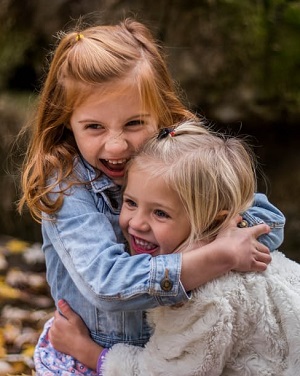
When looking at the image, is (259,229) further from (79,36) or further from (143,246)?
(79,36)

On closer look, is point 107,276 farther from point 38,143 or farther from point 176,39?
point 176,39


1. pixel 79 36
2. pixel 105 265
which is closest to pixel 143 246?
pixel 105 265

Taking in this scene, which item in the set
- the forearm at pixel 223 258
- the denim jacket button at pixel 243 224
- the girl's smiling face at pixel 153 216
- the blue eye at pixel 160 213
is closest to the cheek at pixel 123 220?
the girl's smiling face at pixel 153 216

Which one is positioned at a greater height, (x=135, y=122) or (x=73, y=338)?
(x=135, y=122)

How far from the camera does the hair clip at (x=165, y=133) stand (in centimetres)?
275

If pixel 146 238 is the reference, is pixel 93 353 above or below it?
below

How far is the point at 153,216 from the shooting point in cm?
266

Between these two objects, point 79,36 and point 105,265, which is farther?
point 79,36

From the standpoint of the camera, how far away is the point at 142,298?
2.55 metres

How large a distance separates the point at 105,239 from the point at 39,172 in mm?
371

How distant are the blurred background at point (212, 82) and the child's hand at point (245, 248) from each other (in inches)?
92.8

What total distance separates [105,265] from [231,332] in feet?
1.47

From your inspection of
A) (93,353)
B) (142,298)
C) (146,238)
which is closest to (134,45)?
(146,238)

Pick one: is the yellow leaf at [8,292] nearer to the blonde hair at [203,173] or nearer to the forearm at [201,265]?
the blonde hair at [203,173]
